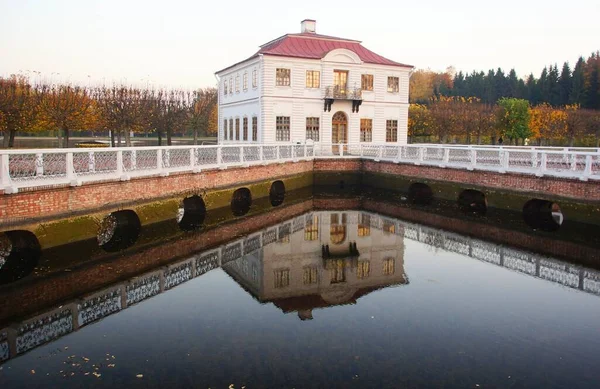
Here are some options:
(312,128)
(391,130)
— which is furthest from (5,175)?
(391,130)

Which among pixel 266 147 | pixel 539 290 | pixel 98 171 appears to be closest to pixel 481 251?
pixel 539 290

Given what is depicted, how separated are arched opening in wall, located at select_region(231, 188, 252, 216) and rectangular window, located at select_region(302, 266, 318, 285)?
805 centimetres

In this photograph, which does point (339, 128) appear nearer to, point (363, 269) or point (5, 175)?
point (363, 269)

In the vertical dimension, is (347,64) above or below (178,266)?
above

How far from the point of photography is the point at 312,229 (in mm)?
18625

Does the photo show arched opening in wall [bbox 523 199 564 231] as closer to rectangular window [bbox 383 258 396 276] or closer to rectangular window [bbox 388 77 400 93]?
rectangular window [bbox 383 258 396 276]

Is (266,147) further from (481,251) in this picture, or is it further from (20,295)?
(20,295)

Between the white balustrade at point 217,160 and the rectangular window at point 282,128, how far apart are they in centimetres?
297

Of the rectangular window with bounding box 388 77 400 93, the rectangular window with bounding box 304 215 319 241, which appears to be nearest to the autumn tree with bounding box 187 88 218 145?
the rectangular window with bounding box 388 77 400 93

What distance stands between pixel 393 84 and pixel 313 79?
21.1 feet

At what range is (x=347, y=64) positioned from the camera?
3428 cm

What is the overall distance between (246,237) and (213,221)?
9.08 feet

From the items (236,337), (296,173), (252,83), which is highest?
(252,83)

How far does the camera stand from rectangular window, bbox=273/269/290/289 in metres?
12.1
